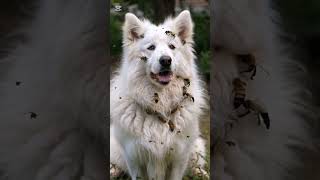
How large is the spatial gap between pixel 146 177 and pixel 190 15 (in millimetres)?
1377

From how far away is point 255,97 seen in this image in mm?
4961

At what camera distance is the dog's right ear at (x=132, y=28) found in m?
4.84

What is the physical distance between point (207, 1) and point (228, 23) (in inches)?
9.7

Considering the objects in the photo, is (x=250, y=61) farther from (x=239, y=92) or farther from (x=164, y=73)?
(x=164, y=73)

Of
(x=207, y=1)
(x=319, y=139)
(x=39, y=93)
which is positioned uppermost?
(x=207, y=1)

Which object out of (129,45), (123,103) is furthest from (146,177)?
(129,45)

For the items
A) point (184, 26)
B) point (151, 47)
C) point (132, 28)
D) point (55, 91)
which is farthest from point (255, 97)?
point (55, 91)

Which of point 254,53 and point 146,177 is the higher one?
point 254,53

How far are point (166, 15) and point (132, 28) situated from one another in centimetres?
30

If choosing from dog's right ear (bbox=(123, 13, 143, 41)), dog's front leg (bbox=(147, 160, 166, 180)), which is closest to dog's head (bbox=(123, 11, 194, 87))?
dog's right ear (bbox=(123, 13, 143, 41))

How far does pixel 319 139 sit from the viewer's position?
504 centimetres

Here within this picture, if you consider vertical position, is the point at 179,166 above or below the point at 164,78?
below

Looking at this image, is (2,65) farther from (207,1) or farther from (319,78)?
(319,78)

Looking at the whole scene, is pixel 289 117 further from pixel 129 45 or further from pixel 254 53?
pixel 129 45
